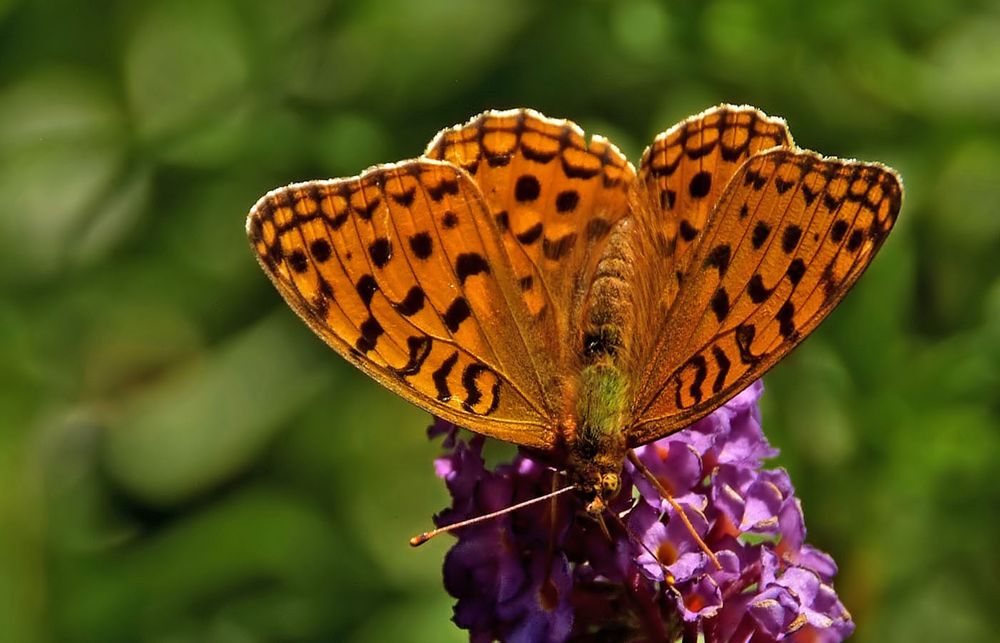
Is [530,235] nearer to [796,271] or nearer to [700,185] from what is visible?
[700,185]

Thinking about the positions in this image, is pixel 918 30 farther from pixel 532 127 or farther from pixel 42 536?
pixel 42 536

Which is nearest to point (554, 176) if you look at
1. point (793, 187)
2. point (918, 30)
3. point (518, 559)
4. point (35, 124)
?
point (793, 187)

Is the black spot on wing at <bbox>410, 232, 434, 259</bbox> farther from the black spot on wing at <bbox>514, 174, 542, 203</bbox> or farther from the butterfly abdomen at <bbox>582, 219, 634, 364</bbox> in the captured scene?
the butterfly abdomen at <bbox>582, 219, 634, 364</bbox>

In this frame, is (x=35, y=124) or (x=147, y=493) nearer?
(x=147, y=493)

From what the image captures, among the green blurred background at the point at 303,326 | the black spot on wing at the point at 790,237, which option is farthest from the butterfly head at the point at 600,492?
the green blurred background at the point at 303,326

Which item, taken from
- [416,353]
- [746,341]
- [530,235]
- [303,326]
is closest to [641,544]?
[746,341]

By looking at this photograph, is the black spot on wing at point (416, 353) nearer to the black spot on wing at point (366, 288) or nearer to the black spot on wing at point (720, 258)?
the black spot on wing at point (366, 288)
